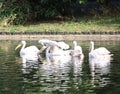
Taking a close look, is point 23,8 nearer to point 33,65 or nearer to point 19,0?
point 19,0

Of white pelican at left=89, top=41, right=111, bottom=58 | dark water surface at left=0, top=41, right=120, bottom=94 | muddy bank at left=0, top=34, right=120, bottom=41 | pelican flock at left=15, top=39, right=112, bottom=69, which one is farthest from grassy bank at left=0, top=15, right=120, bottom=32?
dark water surface at left=0, top=41, right=120, bottom=94

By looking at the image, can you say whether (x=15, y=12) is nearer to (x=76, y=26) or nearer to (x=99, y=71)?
(x=76, y=26)

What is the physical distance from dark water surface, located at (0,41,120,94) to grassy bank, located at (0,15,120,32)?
12.4m

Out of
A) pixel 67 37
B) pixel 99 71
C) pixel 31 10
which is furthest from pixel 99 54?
pixel 31 10

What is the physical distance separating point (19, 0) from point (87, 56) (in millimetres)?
17593

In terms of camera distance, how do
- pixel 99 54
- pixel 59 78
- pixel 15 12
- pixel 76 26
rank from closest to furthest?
pixel 59 78
pixel 99 54
pixel 76 26
pixel 15 12

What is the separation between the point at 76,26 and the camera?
125ft

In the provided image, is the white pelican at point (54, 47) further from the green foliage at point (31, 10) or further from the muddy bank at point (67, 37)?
the green foliage at point (31, 10)

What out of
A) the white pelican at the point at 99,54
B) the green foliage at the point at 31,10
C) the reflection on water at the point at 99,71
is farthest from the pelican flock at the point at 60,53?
the green foliage at the point at 31,10

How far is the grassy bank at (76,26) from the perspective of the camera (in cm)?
3694

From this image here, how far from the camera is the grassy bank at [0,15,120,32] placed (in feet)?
121

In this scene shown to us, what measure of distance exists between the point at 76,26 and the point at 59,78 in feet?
66.9

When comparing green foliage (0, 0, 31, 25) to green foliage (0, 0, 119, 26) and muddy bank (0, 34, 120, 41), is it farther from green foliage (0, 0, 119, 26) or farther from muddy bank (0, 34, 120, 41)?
muddy bank (0, 34, 120, 41)

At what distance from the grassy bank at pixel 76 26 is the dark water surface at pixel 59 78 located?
1243cm
